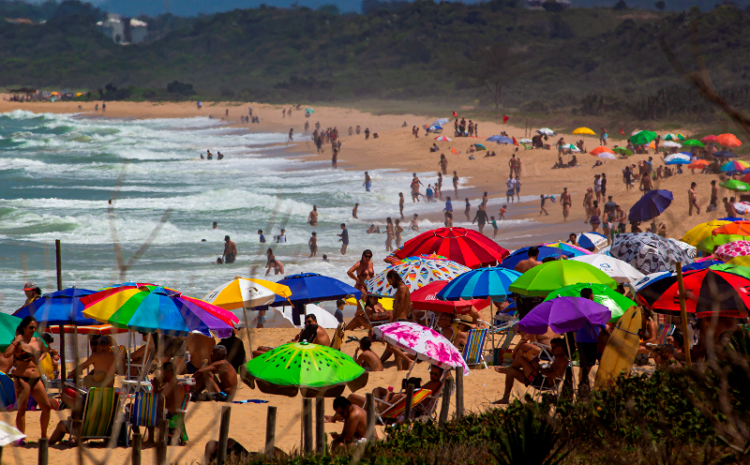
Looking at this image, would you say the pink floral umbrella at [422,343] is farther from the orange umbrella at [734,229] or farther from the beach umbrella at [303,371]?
the orange umbrella at [734,229]

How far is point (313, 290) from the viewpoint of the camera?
412 inches

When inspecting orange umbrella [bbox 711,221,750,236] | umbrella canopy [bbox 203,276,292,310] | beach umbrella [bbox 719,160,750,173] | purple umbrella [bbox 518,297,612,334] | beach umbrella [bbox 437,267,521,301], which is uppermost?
beach umbrella [bbox 719,160,750,173]

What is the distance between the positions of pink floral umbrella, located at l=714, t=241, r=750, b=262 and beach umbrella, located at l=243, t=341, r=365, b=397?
7.04 meters

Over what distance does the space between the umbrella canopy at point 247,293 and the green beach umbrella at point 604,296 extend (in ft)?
12.2

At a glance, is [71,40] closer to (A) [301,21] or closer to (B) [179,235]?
(A) [301,21]

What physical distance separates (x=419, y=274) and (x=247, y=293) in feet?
8.07

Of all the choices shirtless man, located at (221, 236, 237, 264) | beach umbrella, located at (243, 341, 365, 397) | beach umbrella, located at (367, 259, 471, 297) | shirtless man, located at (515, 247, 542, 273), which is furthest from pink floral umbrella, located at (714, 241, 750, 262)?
shirtless man, located at (221, 236, 237, 264)

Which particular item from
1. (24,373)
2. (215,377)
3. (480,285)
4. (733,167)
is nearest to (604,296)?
(480,285)

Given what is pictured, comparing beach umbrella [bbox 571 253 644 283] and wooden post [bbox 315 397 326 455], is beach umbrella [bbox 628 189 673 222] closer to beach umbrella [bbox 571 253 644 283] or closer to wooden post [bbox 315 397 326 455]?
beach umbrella [bbox 571 253 644 283]

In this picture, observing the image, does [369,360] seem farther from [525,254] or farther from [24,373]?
[24,373]

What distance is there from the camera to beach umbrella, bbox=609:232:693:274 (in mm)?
11469

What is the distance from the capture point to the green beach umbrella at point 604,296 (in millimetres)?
7642

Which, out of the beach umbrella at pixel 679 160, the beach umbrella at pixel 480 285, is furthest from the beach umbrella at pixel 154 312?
the beach umbrella at pixel 679 160

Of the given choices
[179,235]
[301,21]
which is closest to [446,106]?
[179,235]
